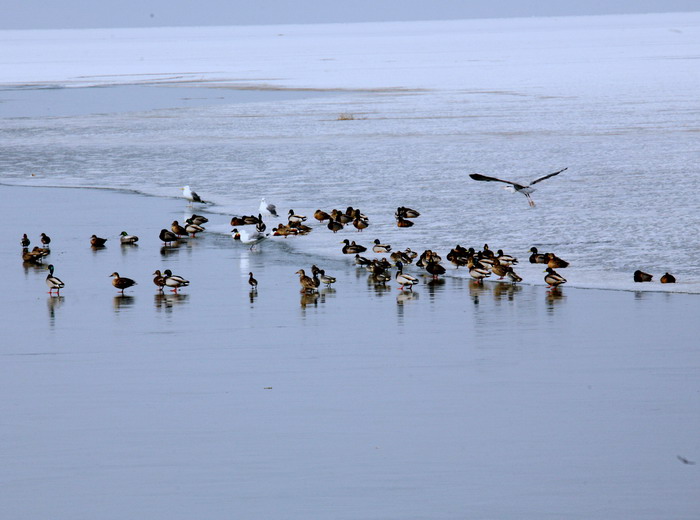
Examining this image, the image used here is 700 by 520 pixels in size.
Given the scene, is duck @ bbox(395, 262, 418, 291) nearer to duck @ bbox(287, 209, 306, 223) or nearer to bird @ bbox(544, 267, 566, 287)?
bird @ bbox(544, 267, 566, 287)

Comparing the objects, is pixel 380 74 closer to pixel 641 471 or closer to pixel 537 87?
pixel 537 87

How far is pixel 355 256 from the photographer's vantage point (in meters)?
17.6

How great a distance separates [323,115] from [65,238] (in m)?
27.2

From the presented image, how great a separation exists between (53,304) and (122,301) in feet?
2.72

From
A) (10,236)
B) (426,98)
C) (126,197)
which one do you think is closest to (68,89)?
(426,98)

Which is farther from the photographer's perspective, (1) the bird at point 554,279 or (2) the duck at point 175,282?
(2) the duck at point 175,282

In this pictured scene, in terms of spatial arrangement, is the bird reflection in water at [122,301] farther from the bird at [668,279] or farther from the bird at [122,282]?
the bird at [668,279]

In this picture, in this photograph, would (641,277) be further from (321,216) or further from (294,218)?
(321,216)

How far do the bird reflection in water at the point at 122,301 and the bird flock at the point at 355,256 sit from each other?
0.28 meters

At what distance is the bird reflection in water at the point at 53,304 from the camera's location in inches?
523

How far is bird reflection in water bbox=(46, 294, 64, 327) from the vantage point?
13273 mm

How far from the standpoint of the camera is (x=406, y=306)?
45.7 ft

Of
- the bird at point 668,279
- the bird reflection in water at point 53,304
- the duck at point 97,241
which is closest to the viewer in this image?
the bird reflection in water at point 53,304

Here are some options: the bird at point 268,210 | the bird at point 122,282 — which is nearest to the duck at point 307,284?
the bird at point 122,282
